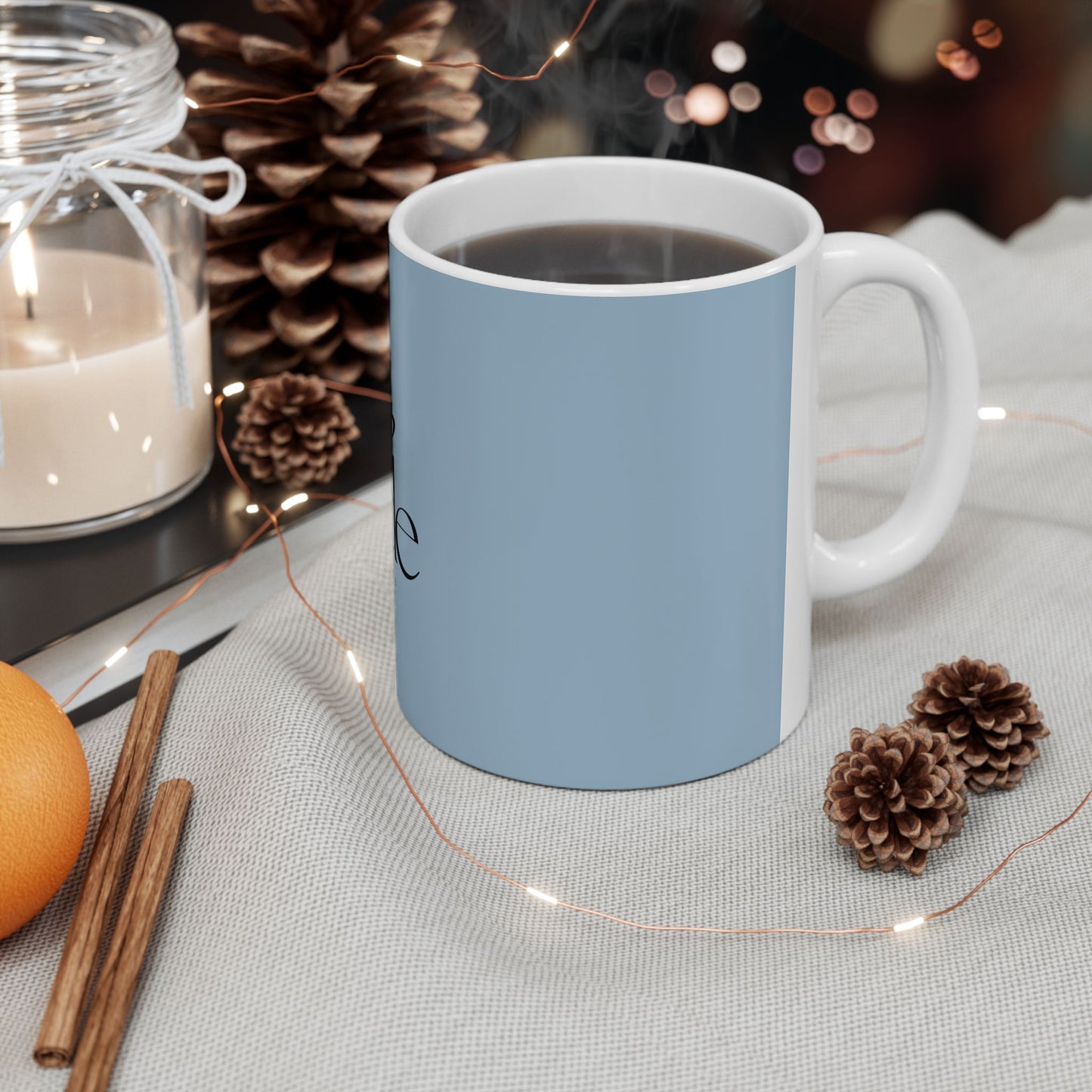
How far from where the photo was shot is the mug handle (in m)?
0.51

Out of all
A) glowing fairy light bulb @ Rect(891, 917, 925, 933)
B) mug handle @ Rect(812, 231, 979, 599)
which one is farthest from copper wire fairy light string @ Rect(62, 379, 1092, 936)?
mug handle @ Rect(812, 231, 979, 599)

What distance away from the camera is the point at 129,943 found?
1.44 feet

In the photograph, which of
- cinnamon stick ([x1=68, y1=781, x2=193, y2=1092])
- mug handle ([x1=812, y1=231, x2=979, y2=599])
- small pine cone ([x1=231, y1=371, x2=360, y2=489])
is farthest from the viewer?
small pine cone ([x1=231, y1=371, x2=360, y2=489])

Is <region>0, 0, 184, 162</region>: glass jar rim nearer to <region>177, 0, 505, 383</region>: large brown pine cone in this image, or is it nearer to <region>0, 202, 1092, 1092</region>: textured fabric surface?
<region>177, 0, 505, 383</region>: large brown pine cone

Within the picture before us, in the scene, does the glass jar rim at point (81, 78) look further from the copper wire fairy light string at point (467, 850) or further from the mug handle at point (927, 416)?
the mug handle at point (927, 416)

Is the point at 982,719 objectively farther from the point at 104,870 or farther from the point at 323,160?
the point at 323,160

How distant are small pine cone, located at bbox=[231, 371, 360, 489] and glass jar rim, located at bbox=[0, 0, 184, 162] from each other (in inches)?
5.9

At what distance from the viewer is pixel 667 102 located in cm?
97

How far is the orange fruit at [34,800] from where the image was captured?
43 centimetres

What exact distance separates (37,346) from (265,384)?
0.43 feet

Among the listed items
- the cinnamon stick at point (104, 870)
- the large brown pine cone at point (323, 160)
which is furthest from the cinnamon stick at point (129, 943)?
the large brown pine cone at point (323, 160)

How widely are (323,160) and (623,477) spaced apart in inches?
16.7

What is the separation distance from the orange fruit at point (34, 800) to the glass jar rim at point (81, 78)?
281 millimetres

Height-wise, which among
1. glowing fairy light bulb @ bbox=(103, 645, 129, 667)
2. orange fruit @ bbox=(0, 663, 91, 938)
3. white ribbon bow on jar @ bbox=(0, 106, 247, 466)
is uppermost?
white ribbon bow on jar @ bbox=(0, 106, 247, 466)
